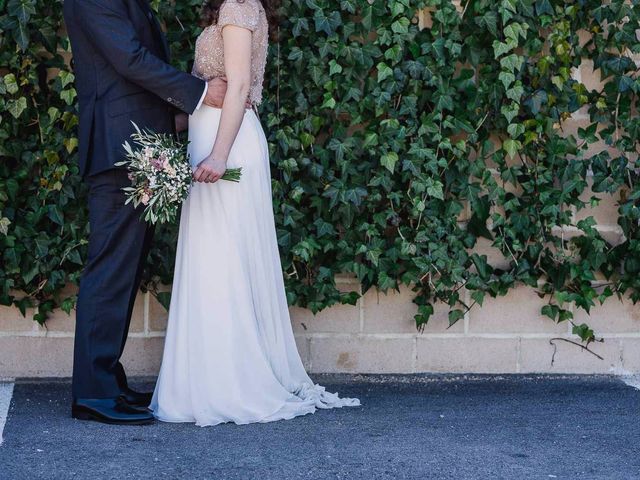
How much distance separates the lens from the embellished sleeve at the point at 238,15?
14.1ft

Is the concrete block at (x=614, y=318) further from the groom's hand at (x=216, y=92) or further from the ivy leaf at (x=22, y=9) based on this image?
the ivy leaf at (x=22, y=9)

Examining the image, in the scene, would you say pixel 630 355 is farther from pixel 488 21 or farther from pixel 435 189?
pixel 488 21

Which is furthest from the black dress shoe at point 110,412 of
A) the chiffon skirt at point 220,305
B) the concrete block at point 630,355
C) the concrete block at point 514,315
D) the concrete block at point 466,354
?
the concrete block at point 630,355

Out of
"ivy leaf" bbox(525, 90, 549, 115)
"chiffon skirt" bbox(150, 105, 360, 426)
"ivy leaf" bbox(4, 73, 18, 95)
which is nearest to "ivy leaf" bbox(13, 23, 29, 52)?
"ivy leaf" bbox(4, 73, 18, 95)

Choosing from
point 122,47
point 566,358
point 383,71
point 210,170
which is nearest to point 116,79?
point 122,47

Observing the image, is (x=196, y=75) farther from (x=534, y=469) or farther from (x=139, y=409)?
(x=534, y=469)

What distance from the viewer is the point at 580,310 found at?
5.36m

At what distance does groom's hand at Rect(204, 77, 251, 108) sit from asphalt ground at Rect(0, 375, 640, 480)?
1.29 metres

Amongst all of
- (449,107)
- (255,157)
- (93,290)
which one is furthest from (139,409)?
(449,107)

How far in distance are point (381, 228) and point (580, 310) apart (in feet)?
3.57

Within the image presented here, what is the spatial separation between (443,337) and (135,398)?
61.3 inches

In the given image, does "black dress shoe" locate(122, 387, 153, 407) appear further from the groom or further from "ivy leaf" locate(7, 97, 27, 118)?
"ivy leaf" locate(7, 97, 27, 118)

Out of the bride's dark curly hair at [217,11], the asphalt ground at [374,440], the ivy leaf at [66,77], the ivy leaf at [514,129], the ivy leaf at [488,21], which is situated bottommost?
the asphalt ground at [374,440]

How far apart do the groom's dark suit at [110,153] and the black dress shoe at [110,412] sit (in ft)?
0.09
